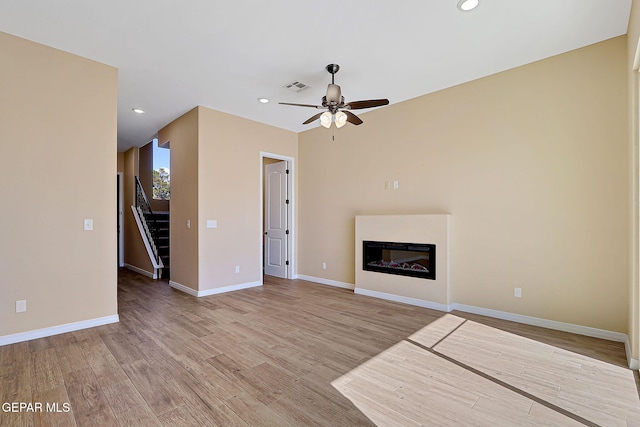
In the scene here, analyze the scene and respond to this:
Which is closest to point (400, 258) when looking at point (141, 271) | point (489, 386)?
point (489, 386)

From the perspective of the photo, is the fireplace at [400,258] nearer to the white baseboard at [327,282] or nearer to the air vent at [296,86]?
the white baseboard at [327,282]

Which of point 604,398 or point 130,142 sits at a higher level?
point 130,142

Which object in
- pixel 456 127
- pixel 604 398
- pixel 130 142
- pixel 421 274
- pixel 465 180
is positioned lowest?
pixel 604 398

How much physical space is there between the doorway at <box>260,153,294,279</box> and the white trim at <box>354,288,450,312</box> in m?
1.95

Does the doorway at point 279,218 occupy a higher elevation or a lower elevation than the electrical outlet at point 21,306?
higher

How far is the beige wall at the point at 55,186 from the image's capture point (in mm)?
3033

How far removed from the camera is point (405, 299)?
14.8 ft

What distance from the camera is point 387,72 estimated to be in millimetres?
3779

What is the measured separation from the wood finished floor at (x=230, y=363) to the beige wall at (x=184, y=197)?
99 cm

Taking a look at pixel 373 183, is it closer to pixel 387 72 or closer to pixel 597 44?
pixel 387 72

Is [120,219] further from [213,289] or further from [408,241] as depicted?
[408,241]

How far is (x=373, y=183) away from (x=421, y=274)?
1690mm

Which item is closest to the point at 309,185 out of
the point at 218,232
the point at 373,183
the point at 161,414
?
the point at 373,183

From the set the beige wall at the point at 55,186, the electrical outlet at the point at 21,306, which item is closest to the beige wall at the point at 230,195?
the beige wall at the point at 55,186
